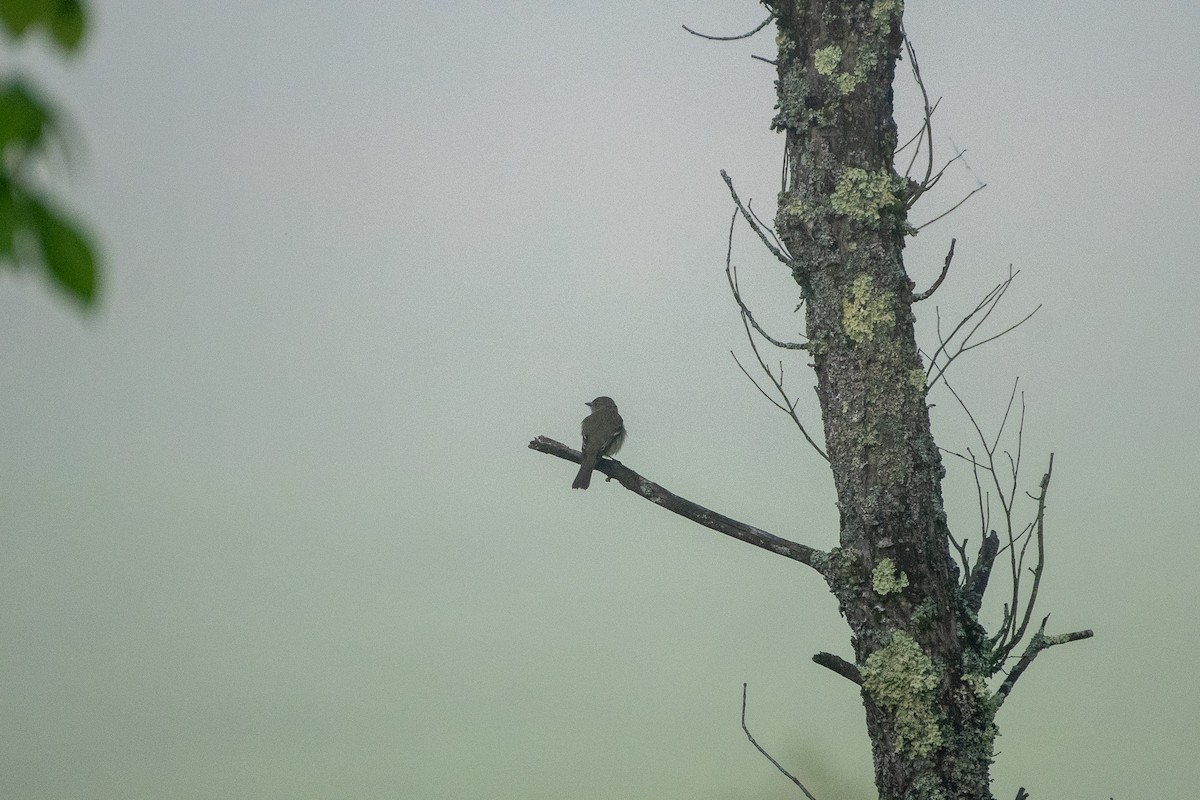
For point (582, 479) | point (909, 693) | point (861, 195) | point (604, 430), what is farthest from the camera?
point (604, 430)

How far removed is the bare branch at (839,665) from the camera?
140 inches

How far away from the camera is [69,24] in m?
1.00

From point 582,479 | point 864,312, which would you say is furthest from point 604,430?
point 864,312

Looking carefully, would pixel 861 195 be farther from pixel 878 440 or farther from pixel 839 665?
pixel 839 665

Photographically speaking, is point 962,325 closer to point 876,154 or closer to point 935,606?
point 876,154

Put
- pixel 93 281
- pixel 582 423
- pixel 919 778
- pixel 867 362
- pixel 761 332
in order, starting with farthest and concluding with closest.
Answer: pixel 582 423 → pixel 761 332 → pixel 867 362 → pixel 919 778 → pixel 93 281

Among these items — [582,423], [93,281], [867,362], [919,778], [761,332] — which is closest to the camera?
[93,281]

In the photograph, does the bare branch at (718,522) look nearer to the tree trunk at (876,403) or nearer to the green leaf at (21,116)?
the tree trunk at (876,403)

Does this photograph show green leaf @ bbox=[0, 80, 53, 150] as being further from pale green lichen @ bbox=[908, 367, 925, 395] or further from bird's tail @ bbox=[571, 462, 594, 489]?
bird's tail @ bbox=[571, 462, 594, 489]

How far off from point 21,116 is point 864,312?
304 centimetres

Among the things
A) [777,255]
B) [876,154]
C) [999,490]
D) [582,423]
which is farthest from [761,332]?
[582,423]

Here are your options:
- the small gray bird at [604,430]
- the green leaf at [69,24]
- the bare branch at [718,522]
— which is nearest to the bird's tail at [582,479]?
the small gray bird at [604,430]

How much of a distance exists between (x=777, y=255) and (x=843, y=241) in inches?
8.6

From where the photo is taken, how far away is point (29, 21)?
968mm
